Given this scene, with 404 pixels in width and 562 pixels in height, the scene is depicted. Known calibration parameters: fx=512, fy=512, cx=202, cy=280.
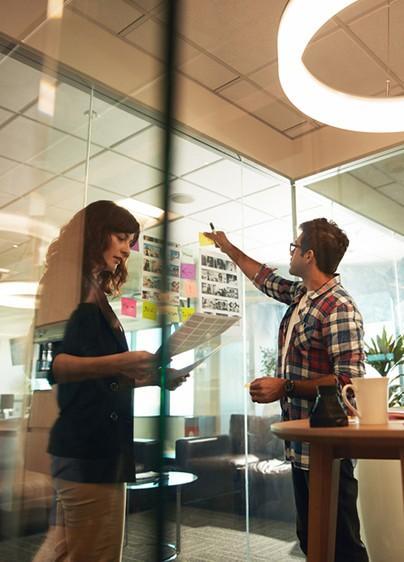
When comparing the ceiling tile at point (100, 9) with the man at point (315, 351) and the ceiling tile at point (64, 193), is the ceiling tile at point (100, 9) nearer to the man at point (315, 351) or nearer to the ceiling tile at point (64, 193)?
the ceiling tile at point (64, 193)

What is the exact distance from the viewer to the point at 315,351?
167cm

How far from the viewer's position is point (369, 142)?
309 centimetres

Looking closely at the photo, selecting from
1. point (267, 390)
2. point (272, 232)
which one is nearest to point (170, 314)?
point (267, 390)

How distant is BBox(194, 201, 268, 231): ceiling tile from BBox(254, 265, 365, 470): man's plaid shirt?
147 cm

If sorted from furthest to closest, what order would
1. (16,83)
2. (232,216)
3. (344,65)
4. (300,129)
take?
(232,216) → (300,129) → (344,65) → (16,83)

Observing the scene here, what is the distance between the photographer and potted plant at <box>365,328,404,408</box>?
9.64 feet

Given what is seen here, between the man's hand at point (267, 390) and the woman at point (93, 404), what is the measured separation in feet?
2.67

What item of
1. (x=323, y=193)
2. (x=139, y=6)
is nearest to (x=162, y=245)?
(x=139, y=6)

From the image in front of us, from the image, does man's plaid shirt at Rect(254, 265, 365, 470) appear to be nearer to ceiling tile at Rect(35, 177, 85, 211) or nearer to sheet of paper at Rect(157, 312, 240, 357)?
sheet of paper at Rect(157, 312, 240, 357)

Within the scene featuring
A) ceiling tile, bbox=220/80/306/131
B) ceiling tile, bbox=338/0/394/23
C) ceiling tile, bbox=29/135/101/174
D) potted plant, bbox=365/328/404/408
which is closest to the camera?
ceiling tile, bbox=29/135/101/174

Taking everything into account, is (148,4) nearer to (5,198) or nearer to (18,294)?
(18,294)

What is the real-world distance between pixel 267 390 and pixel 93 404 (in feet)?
3.07

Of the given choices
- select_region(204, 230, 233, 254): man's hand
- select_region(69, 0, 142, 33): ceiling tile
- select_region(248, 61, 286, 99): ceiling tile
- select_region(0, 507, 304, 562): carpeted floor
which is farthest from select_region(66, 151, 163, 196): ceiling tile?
select_region(248, 61, 286, 99): ceiling tile

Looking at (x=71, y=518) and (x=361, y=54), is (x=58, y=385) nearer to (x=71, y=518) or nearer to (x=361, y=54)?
(x=71, y=518)
